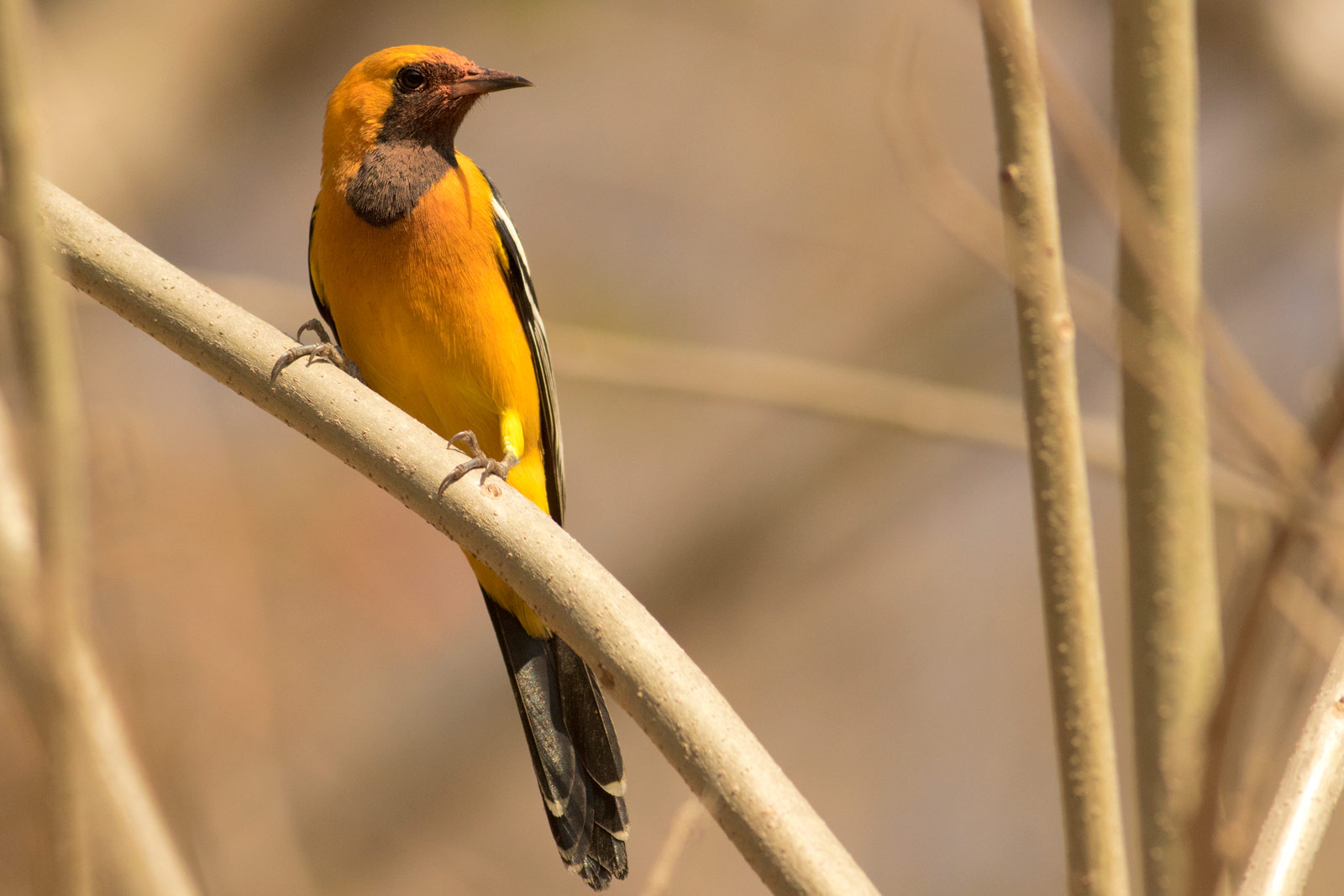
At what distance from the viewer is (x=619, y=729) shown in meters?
9.63

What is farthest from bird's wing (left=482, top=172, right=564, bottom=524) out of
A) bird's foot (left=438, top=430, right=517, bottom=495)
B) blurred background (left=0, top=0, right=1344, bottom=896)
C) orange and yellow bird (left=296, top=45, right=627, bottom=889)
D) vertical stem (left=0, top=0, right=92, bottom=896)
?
vertical stem (left=0, top=0, right=92, bottom=896)

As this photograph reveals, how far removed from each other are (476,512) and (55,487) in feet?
3.64

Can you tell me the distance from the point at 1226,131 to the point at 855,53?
3295 millimetres

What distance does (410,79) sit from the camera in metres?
4.23

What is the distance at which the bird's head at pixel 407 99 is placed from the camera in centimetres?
414

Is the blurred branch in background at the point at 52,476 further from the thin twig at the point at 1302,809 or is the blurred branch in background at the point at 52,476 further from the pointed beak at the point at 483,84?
the pointed beak at the point at 483,84

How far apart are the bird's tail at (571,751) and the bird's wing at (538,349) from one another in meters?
0.48

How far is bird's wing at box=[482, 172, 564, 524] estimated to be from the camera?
4.08 metres

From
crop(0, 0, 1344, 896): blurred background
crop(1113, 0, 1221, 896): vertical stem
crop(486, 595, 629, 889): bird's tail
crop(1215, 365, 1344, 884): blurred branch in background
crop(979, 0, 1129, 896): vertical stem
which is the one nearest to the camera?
crop(1215, 365, 1344, 884): blurred branch in background

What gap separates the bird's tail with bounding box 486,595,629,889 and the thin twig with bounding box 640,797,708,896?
943mm

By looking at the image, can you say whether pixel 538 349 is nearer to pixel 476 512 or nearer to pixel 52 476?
pixel 476 512

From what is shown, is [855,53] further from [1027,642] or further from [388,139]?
[388,139]

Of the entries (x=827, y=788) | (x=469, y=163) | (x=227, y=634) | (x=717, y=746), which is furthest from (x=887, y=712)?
(x=717, y=746)

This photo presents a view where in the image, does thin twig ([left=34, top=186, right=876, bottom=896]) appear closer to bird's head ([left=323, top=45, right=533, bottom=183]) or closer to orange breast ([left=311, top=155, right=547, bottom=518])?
orange breast ([left=311, top=155, right=547, bottom=518])
